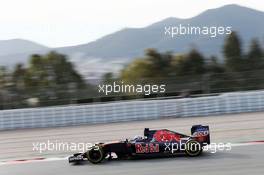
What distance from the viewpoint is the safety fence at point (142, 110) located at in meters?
19.4

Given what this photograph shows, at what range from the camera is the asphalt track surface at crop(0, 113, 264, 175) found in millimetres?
9484

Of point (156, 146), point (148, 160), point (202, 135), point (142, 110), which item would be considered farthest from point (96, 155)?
point (142, 110)

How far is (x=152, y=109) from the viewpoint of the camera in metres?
19.5

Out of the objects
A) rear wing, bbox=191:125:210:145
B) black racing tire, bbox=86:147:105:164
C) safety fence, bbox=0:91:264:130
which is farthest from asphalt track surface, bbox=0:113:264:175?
safety fence, bbox=0:91:264:130

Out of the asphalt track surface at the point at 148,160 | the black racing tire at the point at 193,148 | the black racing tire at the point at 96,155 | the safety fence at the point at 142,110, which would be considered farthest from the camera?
the safety fence at the point at 142,110

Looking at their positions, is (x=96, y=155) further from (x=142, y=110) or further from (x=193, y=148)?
(x=142, y=110)

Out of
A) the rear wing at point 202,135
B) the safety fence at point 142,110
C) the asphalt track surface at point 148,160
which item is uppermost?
the safety fence at point 142,110

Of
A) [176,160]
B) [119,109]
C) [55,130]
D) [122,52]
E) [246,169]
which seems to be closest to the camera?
[246,169]

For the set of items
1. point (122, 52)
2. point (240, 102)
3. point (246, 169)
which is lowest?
point (246, 169)

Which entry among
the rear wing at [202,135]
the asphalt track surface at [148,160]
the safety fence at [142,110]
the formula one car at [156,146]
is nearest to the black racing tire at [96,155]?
the formula one car at [156,146]

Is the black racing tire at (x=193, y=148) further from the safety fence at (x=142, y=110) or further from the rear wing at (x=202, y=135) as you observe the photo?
the safety fence at (x=142, y=110)

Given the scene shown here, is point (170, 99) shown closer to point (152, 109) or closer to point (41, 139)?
point (152, 109)

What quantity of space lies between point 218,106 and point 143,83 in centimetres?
314

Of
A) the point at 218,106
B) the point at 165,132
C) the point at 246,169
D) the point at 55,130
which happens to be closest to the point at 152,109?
the point at 218,106
